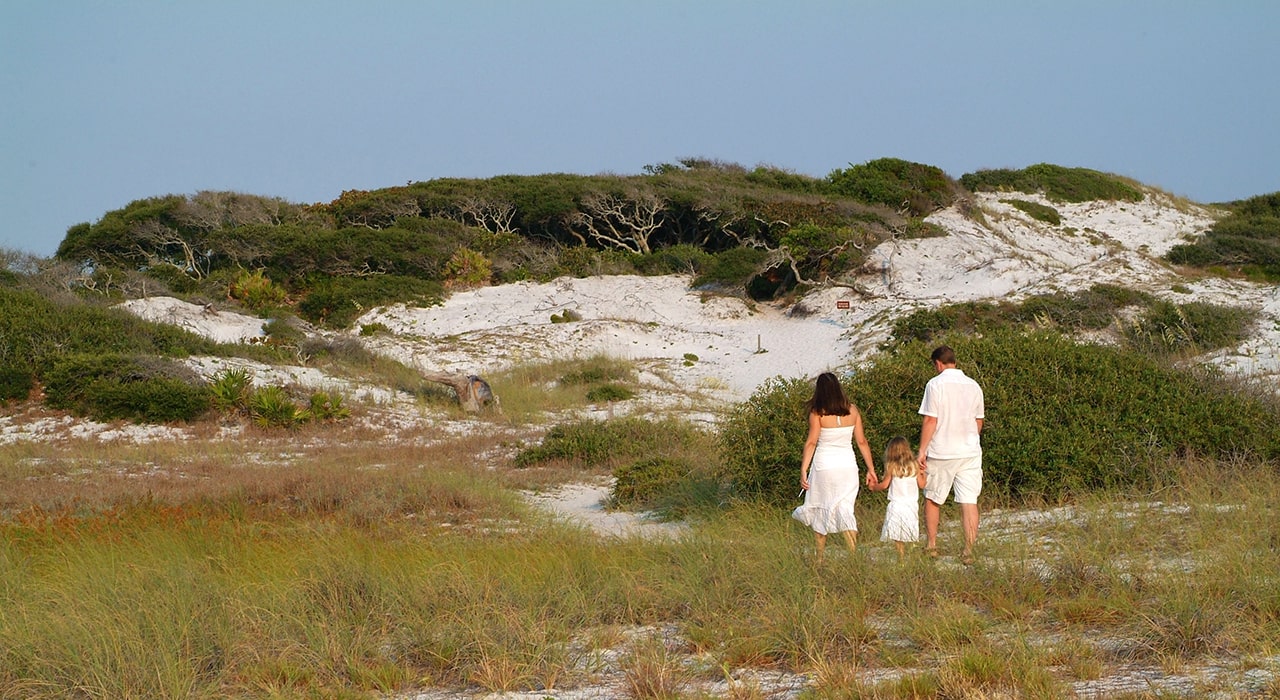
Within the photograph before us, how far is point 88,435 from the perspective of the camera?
17469 mm

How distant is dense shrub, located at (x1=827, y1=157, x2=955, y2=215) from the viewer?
43750 mm

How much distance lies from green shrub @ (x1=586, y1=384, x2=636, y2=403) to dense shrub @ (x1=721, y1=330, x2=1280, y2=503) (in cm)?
1081

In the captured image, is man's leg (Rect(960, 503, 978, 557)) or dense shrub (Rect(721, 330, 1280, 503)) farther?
dense shrub (Rect(721, 330, 1280, 503))

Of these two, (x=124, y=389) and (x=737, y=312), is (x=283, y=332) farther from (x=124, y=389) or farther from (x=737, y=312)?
(x=737, y=312)

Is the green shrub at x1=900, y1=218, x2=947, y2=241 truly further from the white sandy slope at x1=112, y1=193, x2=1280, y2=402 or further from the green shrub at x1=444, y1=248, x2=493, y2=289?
the green shrub at x1=444, y1=248, x2=493, y2=289

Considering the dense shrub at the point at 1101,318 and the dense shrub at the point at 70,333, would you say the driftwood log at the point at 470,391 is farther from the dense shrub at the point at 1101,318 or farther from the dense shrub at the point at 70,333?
the dense shrub at the point at 1101,318

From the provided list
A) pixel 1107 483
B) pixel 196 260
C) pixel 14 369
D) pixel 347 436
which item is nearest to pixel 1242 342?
pixel 1107 483

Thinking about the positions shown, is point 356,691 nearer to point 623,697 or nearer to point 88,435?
point 623,697

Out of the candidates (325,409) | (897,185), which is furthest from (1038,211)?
(325,409)

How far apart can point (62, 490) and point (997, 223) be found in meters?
35.9

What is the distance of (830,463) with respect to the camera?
7.24 meters

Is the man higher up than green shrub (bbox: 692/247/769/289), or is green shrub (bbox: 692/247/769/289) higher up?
green shrub (bbox: 692/247/769/289)

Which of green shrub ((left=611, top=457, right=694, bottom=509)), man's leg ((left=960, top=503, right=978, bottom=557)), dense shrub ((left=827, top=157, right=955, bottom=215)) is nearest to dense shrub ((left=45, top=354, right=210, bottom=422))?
green shrub ((left=611, top=457, right=694, bottom=509))

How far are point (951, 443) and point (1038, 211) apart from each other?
39.7 m
